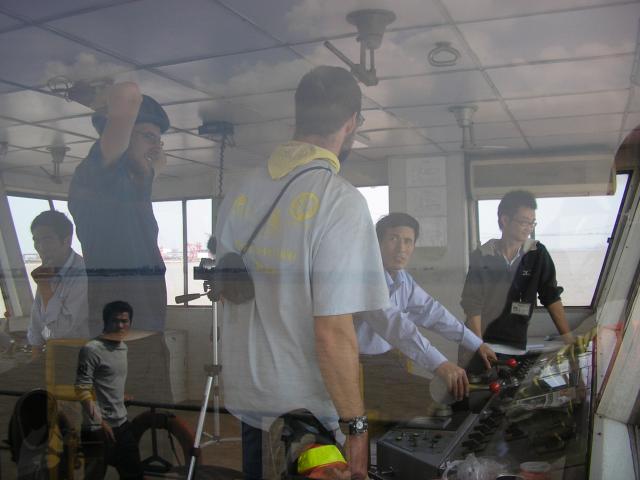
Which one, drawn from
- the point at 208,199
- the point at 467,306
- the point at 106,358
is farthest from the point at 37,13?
the point at 467,306

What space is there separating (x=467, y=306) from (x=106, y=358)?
87cm

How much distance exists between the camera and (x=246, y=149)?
124cm

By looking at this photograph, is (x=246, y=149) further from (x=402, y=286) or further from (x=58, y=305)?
(x=58, y=305)

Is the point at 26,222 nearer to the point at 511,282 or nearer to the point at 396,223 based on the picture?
the point at 396,223

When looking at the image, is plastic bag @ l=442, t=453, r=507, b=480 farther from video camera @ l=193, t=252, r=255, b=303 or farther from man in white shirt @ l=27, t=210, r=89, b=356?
man in white shirt @ l=27, t=210, r=89, b=356

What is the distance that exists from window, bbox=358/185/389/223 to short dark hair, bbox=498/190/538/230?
19 cm

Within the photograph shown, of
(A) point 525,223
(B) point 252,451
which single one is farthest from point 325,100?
(B) point 252,451

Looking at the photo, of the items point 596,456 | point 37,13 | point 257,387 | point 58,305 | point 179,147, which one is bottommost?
point 596,456

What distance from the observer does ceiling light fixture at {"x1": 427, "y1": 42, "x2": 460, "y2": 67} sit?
1085 millimetres

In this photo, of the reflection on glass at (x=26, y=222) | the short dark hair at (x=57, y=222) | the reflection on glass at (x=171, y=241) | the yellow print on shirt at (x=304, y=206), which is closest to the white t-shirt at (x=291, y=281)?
the yellow print on shirt at (x=304, y=206)

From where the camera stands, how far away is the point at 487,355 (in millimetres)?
1150

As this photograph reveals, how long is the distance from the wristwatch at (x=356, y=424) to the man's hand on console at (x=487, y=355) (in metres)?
0.25

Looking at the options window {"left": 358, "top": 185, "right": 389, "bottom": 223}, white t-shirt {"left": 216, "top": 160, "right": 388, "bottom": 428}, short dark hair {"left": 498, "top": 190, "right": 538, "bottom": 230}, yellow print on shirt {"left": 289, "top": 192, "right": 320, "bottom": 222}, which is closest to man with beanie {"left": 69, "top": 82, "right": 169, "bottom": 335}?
white t-shirt {"left": 216, "top": 160, "right": 388, "bottom": 428}

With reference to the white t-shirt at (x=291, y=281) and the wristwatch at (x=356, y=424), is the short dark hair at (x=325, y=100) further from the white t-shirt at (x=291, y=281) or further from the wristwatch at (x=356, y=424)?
the wristwatch at (x=356, y=424)
